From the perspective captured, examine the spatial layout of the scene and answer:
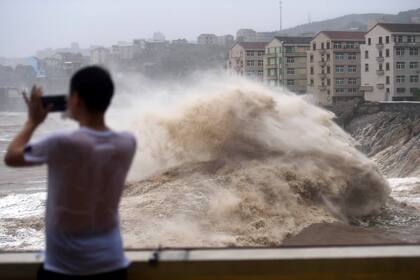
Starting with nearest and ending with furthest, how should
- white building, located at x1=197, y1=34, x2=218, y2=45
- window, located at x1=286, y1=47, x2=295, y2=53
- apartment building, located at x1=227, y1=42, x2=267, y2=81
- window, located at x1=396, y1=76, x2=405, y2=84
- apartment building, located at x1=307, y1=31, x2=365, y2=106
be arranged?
window, located at x1=396, y1=76, x2=405, y2=84, apartment building, located at x1=307, y1=31, x2=365, y2=106, window, located at x1=286, y1=47, x2=295, y2=53, apartment building, located at x1=227, y1=42, x2=267, y2=81, white building, located at x1=197, y1=34, x2=218, y2=45

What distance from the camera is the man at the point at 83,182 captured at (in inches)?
83.4

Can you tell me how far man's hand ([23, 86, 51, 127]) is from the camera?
7.58 feet

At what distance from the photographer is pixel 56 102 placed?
7.66 feet

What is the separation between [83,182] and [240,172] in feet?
42.7

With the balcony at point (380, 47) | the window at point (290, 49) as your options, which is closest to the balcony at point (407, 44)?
the balcony at point (380, 47)

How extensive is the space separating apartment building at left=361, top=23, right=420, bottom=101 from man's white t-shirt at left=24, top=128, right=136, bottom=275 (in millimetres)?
51334

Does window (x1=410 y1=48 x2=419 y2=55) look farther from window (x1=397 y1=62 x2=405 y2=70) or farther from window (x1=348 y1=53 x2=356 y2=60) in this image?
window (x1=348 y1=53 x2=356 y2=60)

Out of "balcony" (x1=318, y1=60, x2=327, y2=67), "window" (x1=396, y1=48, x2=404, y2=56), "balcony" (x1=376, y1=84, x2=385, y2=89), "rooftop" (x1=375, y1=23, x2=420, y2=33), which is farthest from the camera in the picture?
"balcony" (x1=318, y1=60, x2=327, y2=67)

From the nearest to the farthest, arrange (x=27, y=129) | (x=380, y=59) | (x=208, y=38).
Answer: (x=27, y=129) → (x=380, y=59) → (x=208, y=38)

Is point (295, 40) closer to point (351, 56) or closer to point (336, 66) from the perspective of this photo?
point (351, 56)

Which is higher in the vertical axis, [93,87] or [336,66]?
[93,87]

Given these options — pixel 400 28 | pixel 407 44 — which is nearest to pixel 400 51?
pixel 407 44

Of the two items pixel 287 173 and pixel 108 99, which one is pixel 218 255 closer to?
pixel 108 99

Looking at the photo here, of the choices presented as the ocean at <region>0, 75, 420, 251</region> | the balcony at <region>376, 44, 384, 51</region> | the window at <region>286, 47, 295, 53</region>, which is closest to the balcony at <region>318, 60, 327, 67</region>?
the window at <region>286, 47, 295, 53</region>
